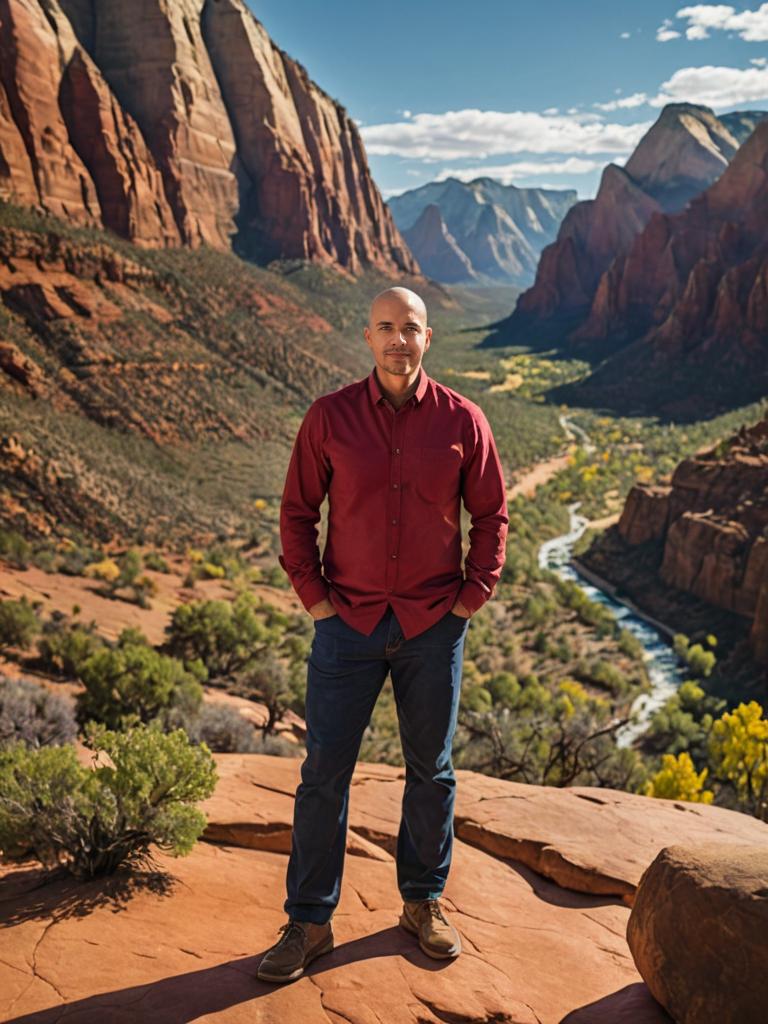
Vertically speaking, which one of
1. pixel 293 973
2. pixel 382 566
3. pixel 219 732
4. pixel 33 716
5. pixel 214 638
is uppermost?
pixel 382 566

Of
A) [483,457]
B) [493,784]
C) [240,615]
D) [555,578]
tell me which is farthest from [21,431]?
[483,457]

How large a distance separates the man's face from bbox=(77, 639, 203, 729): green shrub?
388 inches

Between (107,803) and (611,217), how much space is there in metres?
133

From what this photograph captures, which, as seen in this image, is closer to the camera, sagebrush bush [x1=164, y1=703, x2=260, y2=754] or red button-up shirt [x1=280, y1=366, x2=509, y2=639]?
red button-up shirt [x1=280, y1=366, x2=509, y2=639]

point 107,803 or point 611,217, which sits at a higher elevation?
point 611,217

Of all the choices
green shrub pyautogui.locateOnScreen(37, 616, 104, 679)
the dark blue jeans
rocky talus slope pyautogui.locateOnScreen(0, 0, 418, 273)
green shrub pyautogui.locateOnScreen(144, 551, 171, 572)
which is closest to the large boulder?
the dark blue jeans

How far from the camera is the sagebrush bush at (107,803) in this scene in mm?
4227

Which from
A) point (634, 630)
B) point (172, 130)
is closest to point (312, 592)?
point (634, 630)

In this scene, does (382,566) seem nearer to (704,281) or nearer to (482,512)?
(482,512)

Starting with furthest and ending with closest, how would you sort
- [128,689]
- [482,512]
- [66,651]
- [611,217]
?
[611,217], [66,651], [128,689], [482,512]

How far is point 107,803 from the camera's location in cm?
434

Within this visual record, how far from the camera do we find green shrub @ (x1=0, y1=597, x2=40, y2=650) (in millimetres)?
14727

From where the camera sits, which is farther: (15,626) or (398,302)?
(15,626)

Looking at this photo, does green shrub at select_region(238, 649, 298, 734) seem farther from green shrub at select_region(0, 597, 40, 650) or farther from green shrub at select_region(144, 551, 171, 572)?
green shrub at select_region(144, 551, 171, 572)
